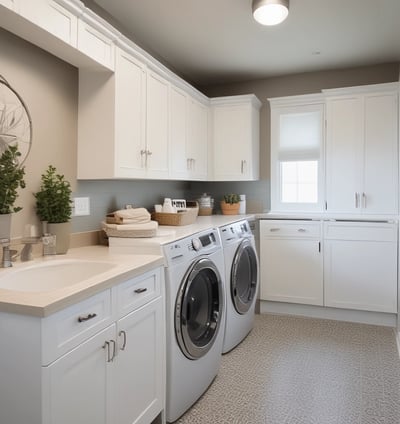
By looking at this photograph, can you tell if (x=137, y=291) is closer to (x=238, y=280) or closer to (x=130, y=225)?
(x=130, y=225)

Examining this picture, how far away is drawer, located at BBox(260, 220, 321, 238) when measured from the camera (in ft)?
11.9

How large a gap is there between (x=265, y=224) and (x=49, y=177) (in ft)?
7.51

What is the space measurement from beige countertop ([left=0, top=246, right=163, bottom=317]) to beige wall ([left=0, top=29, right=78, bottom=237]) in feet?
1.05

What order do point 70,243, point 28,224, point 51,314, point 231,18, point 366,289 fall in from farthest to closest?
point 366,289 → point 231,18 → point 70,243 → point 28,224 → point 51,314

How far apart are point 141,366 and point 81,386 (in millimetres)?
429

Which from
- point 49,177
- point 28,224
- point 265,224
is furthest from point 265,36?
point 28,224

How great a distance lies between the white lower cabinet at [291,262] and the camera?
364cm

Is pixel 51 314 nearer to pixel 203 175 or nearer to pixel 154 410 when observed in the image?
pixel 154 410

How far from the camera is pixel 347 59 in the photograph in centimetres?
356

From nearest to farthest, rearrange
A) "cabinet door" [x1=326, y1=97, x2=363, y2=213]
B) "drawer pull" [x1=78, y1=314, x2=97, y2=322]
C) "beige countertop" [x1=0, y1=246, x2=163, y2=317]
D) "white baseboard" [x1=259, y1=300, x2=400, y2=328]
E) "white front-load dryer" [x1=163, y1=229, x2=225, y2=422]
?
1. "beige countertop" [x1=0, y1=246, x2=163, y2=317]
2. "drawer pull" [x1=78, y1=314, x2=97, y2=322]
3. "white front-load dryer" [x1=163, y1=229, x2=225, y2=422]
4. "white baseboard" [x1=259, y1=300, x2=400, y2=328]
5. "cabinet door" [x1=326, y1=97, x2=363, y2=213]

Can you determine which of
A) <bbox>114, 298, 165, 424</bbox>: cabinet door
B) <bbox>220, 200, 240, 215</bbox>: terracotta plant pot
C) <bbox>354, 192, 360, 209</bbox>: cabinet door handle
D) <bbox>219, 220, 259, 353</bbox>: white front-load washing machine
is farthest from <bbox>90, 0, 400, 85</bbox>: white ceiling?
<bbox>114, 298, 165, 424</bbox>: cabinet door

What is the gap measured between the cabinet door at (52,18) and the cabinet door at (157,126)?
76cm

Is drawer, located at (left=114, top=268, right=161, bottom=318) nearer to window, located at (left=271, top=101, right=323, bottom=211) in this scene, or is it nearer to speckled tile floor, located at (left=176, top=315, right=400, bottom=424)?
speckled tile floor, located at (left=176, top=315, right=400, bottom=424)

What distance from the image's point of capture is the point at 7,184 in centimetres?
173
